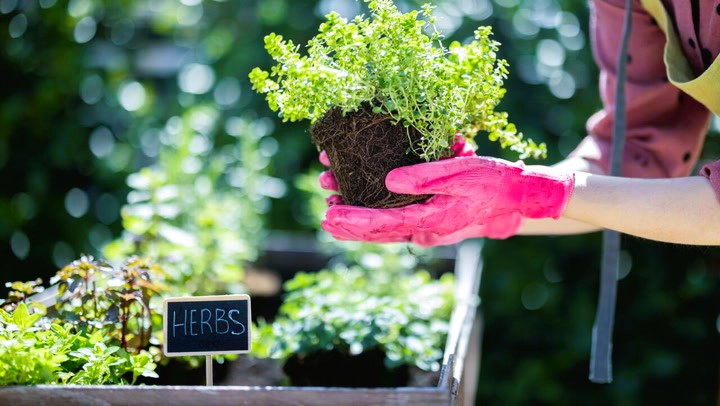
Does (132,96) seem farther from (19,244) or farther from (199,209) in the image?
(199,209)

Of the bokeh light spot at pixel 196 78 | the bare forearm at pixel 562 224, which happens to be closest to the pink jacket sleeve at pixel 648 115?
the bare forearm at pixel 562 224

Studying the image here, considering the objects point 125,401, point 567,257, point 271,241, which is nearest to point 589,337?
point 567,257

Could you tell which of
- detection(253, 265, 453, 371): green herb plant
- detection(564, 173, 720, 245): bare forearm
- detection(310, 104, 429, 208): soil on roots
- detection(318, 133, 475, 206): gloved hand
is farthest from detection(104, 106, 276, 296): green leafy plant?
detection(564, 173, 720, 245): bare forearm

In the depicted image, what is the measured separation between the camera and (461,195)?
1.15 metres

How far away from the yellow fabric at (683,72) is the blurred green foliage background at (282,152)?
1.23 m

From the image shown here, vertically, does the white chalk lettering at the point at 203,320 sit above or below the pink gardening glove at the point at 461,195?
below

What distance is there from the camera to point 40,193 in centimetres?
285

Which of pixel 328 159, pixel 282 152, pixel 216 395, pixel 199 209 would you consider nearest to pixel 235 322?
pixel 216 395

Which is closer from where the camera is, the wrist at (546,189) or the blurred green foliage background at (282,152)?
Result: the wrist at (546,189)

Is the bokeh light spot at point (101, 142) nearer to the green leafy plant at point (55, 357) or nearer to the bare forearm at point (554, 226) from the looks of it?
the green leafy plant at point (55, 357)

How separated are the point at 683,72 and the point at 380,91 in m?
0.55

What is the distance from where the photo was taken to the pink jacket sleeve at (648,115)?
5.04 feet

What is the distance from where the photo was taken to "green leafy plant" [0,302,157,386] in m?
1.05

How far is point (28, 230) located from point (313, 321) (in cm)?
171
